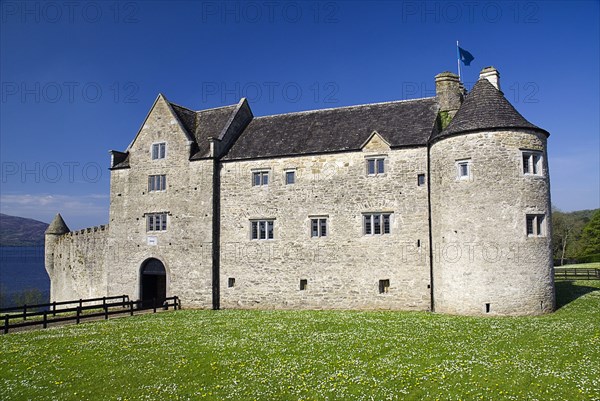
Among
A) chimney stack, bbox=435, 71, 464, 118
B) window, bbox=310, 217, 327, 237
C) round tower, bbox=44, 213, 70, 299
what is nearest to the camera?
window, bbox=310, 217, 327, 237

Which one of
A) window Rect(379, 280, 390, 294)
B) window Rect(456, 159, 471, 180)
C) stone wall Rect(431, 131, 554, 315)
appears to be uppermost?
window Rect(456, 159, 471, 180)

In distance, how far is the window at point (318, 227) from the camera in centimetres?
2839

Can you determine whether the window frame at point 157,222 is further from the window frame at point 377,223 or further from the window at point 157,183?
the window frame at point 377,223

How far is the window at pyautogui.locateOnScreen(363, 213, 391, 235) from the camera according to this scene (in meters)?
27.1

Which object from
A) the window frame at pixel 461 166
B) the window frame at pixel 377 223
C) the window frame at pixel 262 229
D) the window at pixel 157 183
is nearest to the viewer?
the window frame at pixel 461 166

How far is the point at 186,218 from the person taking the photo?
101 ft

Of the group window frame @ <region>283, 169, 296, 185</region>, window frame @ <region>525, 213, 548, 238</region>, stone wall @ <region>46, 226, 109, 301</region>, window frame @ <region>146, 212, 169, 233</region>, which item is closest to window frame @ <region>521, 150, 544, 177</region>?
window frame @ <region>525, 213, 548, 238</region>

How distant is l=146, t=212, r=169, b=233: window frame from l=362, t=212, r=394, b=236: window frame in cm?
1332

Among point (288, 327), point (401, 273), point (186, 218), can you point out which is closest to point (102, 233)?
point (186, 218)

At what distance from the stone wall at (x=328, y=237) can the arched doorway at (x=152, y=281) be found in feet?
16.0

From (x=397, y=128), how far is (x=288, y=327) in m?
14.0

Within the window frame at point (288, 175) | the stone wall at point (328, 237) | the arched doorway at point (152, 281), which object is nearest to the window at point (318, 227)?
the stone wall at point (328, 237)

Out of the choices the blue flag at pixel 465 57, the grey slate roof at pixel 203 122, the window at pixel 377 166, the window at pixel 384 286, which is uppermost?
the blue flag at pixel 465 57

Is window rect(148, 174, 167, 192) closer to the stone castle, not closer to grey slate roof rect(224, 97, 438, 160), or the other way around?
the stone castle
